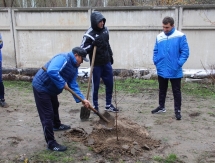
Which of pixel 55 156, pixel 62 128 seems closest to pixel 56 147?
pixel 55 156

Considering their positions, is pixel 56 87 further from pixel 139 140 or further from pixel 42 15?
pixel 42 15

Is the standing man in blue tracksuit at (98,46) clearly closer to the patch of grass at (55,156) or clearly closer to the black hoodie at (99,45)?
the black hoodie at (99,45)

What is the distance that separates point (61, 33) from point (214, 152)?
6219 millimetres

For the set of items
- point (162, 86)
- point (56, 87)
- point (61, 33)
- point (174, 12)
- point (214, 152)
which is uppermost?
point (174, 12)

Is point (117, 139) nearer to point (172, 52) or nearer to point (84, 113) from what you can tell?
point (84, 113)

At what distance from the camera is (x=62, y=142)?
444 cm

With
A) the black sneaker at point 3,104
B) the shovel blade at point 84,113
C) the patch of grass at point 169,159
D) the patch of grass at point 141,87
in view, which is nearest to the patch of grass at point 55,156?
the patch of grass at point 169,159

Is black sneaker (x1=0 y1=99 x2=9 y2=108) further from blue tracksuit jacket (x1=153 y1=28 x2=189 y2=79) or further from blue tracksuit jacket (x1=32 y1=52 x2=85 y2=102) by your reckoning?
blue tracksuit jacket (x1=153 y1=28 x2=189 y2=79)

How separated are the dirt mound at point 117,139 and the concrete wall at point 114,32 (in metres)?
4.10

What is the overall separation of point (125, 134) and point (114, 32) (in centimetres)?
477

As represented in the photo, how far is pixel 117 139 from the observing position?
433 cm

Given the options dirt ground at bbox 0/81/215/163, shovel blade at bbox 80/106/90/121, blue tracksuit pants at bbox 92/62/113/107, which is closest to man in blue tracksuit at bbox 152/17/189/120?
dirt ground at bbox 0/81/215/163

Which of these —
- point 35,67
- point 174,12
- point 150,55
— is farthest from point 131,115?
point 35,67

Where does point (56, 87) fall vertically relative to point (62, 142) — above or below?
above
